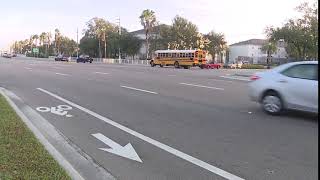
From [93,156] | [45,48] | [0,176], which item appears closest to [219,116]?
[93,156]

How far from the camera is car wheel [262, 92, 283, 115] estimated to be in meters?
11.8

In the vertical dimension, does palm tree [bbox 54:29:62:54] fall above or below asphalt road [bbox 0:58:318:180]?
above

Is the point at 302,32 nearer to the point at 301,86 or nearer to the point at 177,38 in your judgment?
the point at 177,38

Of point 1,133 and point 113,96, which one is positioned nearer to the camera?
point 1,133

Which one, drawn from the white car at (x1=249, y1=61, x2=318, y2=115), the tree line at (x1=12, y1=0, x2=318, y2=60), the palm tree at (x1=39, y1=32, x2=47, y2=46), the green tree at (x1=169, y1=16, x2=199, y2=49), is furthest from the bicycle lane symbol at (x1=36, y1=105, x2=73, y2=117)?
the palm tree at (x1=39, y1=32, x2=47, y2=46)

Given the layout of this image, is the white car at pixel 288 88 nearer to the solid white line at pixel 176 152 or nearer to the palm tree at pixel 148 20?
the solid white line at pixel 176 152

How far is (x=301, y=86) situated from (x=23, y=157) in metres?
6.71

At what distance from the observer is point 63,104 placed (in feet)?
48.5

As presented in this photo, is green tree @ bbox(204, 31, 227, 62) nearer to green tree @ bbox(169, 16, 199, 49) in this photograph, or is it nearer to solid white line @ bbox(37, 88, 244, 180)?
green tree @ bbox(169, 16, 199, 49)

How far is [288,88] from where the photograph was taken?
11.5m

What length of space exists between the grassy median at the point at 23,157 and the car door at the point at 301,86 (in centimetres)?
597

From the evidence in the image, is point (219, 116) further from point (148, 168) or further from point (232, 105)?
point (148, 168)

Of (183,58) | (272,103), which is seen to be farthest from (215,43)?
(272,103)

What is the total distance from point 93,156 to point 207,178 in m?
2.22
